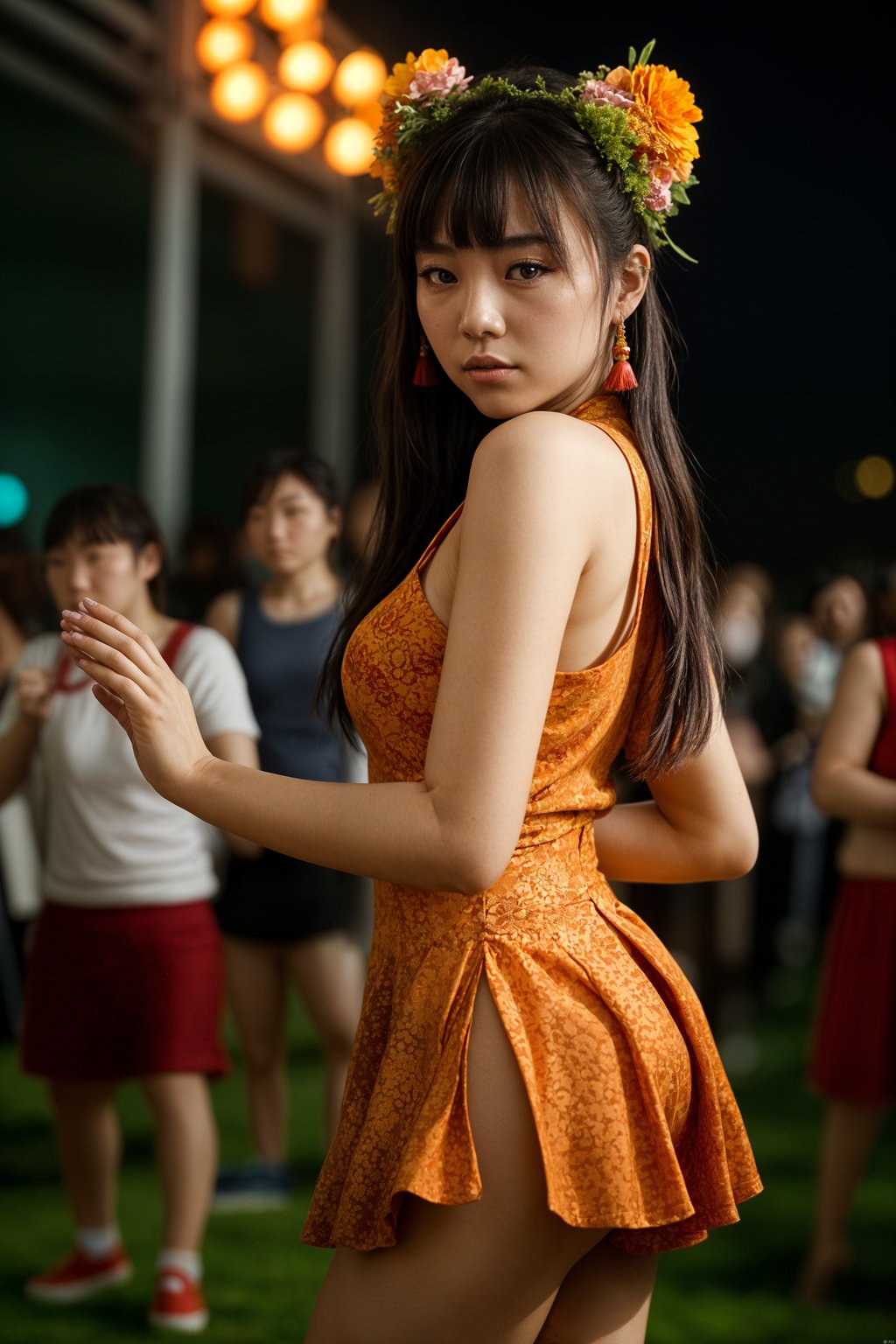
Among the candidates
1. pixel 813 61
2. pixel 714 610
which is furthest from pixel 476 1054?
pixel 813 61

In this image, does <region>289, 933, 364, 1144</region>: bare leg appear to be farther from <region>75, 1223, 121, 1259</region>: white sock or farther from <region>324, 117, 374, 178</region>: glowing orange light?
<region>324, 117, 374, 178</region>: glowing orange light

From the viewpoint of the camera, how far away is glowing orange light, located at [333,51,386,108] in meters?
5.14

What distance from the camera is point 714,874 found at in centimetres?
130

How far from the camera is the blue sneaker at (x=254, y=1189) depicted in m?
3.02

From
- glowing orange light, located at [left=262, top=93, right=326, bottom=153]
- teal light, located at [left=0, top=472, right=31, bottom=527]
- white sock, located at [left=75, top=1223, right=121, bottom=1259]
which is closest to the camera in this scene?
white sock, located at [left=75, top=1223, right=121, bottom=1259]

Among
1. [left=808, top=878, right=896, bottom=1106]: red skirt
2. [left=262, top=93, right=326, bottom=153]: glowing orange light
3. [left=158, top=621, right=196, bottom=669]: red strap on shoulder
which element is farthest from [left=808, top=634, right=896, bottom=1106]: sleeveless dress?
[left=262, top=93, right=326, bottom=153]: glowing orange light

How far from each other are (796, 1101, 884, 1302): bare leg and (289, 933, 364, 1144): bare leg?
1.02m

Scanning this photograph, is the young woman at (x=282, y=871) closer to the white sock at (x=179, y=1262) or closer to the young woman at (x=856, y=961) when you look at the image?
the white sock at (x=179, y=1262)

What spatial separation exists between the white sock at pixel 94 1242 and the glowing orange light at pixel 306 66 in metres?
4.08

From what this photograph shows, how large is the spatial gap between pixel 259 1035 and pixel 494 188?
7.87ft

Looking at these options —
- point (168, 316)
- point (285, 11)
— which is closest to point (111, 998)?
point (168, 316)

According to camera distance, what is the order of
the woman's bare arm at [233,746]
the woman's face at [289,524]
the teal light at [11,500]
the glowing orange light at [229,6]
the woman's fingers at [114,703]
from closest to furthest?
the woman's fingers at [114,703]
the woman's bare arm at [233,746]
the woman's face at [289,524]
the teal light at [11,500]
the glowing orange light at [229,6]

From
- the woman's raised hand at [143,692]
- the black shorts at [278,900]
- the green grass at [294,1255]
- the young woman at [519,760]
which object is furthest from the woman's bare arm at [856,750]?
the woman's raised hand at [143,692]

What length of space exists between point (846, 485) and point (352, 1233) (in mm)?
7056
